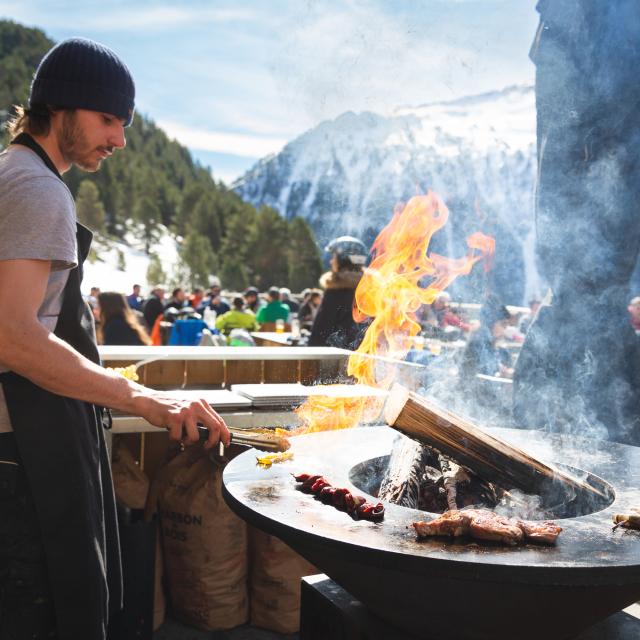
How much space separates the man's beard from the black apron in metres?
0.08

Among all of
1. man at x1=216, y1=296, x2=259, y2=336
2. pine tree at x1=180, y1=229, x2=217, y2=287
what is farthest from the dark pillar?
pine tree at x1=180, y1=229, x2=217, y2=287

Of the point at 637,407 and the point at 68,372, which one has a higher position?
the point at 68,372

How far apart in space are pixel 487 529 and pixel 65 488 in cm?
119

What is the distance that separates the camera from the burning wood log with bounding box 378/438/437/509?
2426 mm

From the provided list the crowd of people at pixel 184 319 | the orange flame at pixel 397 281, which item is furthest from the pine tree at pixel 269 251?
the orange flame at pixel 397 281

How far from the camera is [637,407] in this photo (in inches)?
181

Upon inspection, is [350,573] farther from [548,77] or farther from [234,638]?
[548,77]

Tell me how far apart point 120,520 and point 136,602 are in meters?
0.46

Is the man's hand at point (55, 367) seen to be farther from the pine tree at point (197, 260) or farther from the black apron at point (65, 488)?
the pine tree at point (197, 260)

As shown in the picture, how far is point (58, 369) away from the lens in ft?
5.76

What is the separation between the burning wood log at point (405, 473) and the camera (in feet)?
7.96

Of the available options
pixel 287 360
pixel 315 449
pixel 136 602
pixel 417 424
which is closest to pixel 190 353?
pixel 287 360

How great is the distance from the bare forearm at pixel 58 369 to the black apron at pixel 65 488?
0.30 feet

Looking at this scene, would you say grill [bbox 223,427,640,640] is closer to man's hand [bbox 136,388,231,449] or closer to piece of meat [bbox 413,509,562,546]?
piece of meat [bbox 413,509,562,546]
